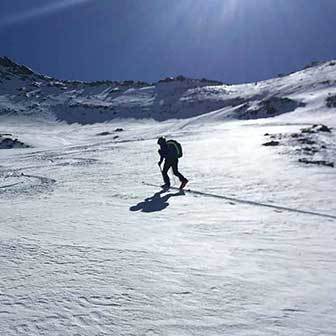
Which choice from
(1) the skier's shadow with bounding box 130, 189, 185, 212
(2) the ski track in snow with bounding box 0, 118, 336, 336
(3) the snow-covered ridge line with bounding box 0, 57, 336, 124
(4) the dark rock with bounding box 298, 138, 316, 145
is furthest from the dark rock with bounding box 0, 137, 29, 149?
(1) the skier's shadow with bounding box 130, 189, 185, 212

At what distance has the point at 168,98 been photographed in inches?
3258

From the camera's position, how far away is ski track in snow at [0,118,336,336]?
3875 millimetres

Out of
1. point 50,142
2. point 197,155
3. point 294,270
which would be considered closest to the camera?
point 294,270

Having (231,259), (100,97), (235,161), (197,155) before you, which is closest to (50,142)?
(197,155)

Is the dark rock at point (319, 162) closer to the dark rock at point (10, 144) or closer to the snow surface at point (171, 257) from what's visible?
the snow surface at point (171, 257)

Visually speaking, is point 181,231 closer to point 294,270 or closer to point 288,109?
point 294,270

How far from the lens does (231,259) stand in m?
5.59

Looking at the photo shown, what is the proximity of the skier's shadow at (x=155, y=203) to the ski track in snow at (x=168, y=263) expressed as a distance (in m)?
0.02

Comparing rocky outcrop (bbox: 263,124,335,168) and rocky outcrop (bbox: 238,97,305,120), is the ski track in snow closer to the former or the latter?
rocky outcrop (bbox: 263,124,335,168)

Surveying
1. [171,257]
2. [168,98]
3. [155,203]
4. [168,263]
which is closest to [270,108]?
[168,98]

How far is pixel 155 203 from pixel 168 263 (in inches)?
187

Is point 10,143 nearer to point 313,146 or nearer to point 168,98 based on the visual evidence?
point 313,146

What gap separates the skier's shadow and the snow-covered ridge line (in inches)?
1583

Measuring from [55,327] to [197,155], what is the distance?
57.6 feet
